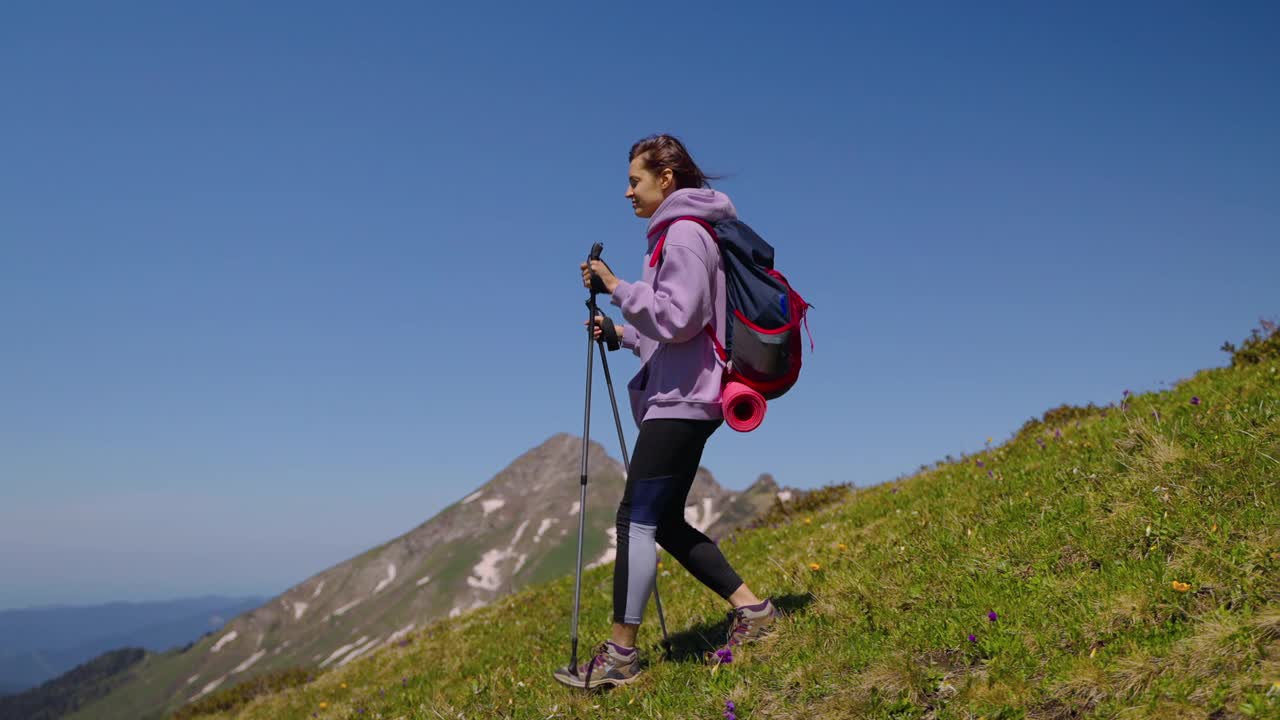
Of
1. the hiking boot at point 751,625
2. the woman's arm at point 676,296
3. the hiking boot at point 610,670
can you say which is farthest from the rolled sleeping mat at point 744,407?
the hiking boot at point 610,670

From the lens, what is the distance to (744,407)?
6109 millimetres

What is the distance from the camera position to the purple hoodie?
5957mm

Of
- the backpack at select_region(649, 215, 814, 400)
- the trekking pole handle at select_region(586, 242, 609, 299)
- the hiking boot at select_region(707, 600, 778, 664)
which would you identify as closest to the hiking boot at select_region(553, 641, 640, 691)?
the hiking boot at select_region(707, 600, 778, 664)

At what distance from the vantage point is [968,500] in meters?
9.18

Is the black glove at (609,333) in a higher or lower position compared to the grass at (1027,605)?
higher

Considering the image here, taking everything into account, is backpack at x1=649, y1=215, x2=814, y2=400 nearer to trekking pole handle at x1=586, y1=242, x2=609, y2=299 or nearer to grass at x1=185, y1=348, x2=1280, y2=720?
trekking pole handle at x1=586, y1=242, x2=609, y2=299

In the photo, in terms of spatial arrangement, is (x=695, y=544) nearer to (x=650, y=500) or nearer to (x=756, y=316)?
(x=650, y=500)

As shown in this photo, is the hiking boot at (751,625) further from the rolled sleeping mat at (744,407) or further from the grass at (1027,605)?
the rolled sleeping mat at (744,407)

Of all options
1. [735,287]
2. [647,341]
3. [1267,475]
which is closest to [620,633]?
[647,341]

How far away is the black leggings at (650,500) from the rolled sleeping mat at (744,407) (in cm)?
19

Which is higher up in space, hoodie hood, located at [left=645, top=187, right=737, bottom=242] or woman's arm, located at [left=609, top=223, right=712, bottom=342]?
hoodie hood, located at [left=645, top=187, right=737, bottom=242]

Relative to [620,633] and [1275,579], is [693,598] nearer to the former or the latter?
[620,633]

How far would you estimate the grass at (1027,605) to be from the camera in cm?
482

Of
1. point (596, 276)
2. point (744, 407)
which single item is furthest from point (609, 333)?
point (744, 407)
